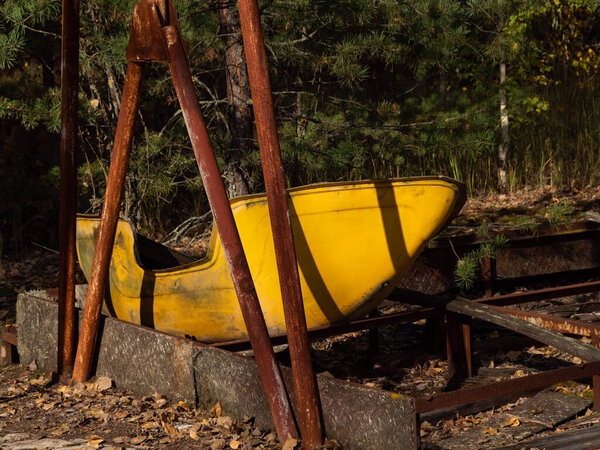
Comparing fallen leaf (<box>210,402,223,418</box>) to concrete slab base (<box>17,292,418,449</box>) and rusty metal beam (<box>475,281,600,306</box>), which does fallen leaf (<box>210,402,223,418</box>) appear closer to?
concrete slab base (<box>17,292,418,449</box>)

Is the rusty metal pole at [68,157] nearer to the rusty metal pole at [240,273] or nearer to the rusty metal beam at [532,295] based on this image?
the rusty metal pole at [240,273]

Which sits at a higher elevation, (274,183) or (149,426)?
(274,183)

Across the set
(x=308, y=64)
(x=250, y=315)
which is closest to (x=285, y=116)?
(x=308, y=64)

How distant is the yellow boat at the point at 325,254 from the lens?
3.87 meters

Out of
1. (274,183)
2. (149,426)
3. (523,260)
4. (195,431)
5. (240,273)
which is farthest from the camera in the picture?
(523,260)

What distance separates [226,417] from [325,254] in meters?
0.94

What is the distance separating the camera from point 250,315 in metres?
3.39

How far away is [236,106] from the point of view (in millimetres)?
6816

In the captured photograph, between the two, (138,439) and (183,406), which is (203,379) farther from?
(138,439)

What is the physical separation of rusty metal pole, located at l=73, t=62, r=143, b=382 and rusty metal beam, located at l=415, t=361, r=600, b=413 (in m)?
2.06

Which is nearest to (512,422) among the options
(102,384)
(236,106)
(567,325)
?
(567,325)

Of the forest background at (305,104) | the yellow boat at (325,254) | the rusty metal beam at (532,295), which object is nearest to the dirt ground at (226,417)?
the rusty metal beam at (532,295)

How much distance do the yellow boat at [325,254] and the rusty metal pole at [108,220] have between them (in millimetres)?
378

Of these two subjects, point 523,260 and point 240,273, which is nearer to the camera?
point 240,273
